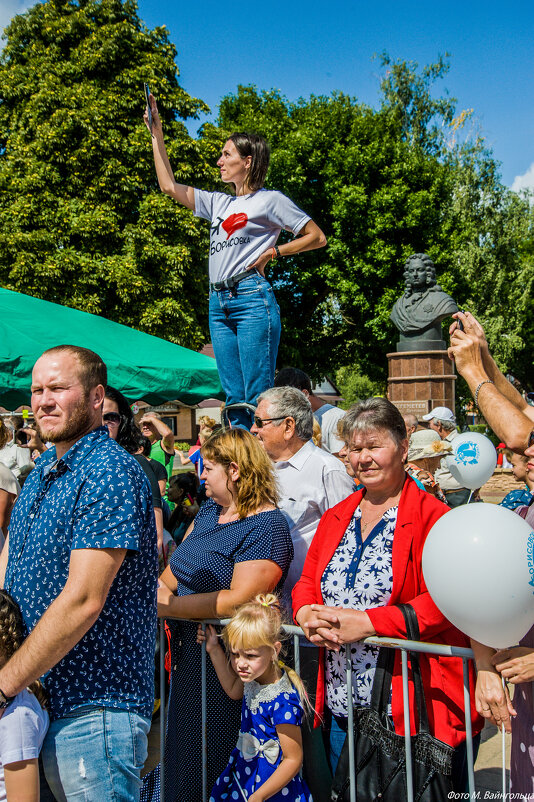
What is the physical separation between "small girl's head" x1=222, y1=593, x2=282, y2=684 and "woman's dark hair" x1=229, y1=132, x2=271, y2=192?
2.50 m

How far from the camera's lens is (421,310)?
12.7 metres

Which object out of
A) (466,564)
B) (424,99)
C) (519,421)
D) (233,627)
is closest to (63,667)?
(233,627)

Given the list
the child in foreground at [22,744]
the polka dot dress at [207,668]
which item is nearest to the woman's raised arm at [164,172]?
the polka dot dress at [207,668]

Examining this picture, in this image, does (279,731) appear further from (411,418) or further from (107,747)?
(411,418)

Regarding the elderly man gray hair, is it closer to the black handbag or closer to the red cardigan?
the red cardigan

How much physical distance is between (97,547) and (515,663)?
1292 millimetres

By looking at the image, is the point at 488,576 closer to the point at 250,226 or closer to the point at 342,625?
the point at 342,625

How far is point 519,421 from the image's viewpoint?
2.43 m

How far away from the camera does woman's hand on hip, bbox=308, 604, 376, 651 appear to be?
2.37 metres

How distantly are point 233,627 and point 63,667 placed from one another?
0.72 m

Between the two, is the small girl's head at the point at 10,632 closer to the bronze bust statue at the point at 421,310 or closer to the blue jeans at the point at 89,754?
the blue jeans at the point at 89,754

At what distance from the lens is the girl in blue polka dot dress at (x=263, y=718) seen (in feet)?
7.89

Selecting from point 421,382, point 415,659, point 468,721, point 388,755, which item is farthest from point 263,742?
point 421,382

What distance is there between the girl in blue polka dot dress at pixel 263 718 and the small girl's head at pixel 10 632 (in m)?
0.75
